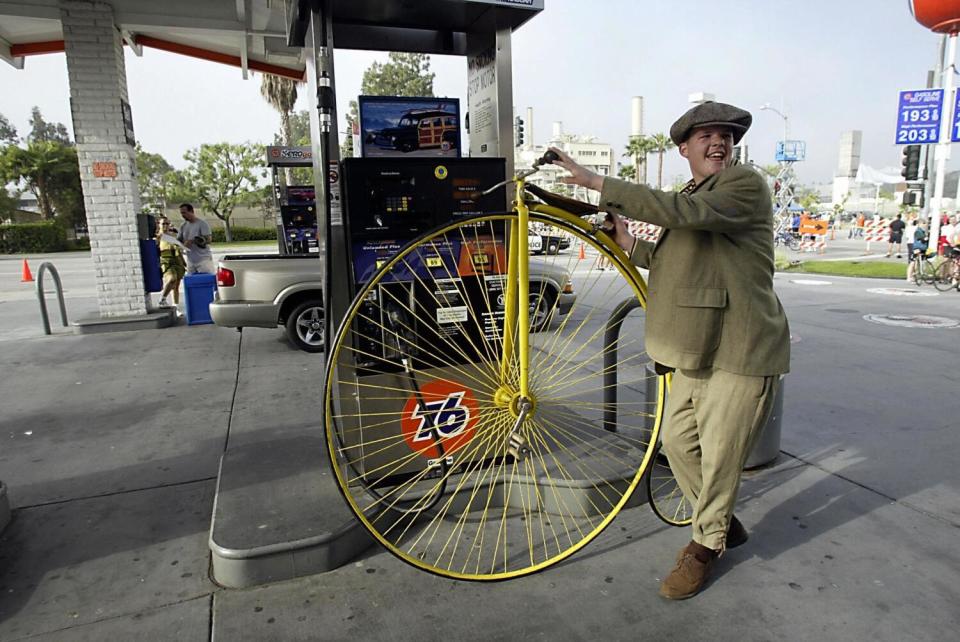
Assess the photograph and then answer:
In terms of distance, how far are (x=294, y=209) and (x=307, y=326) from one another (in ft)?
17.5

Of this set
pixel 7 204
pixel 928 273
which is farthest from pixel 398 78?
pixel 928 273

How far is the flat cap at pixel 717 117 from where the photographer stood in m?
2.26

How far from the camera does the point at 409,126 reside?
10.8 ft

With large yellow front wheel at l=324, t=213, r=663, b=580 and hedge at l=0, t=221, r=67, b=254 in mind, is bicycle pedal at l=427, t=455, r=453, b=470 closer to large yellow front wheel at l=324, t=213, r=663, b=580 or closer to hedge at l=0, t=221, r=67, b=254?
large yellow front wheel at l=324, t=213, r=663, b=580

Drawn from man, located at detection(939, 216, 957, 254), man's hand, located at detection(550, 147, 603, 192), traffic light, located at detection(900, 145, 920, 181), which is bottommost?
Result: man, located at detection(939, 216, 957, 254)

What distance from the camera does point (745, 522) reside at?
3049 millimetres

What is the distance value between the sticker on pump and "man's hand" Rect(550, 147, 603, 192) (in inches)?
52.2

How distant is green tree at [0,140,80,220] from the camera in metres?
37.1

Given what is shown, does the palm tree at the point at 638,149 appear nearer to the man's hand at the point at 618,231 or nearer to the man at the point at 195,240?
the man at the point at 195,240

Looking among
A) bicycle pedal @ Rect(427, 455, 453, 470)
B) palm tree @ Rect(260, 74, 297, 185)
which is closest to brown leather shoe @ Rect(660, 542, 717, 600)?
bicycle pedal @ Rect(427, 455, 453, 470)

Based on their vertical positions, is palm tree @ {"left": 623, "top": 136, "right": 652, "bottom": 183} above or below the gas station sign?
above

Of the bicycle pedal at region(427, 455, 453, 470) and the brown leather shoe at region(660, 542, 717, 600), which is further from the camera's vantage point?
the bicycle pedal at region(427, 455, 453, 470)

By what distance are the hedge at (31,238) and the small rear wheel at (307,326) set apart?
112 ft

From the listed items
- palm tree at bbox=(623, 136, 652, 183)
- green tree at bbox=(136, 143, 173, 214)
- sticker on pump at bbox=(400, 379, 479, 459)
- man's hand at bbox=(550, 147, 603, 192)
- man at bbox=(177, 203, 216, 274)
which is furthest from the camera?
palm tree at bbox=(623, 136, 652, 183)
